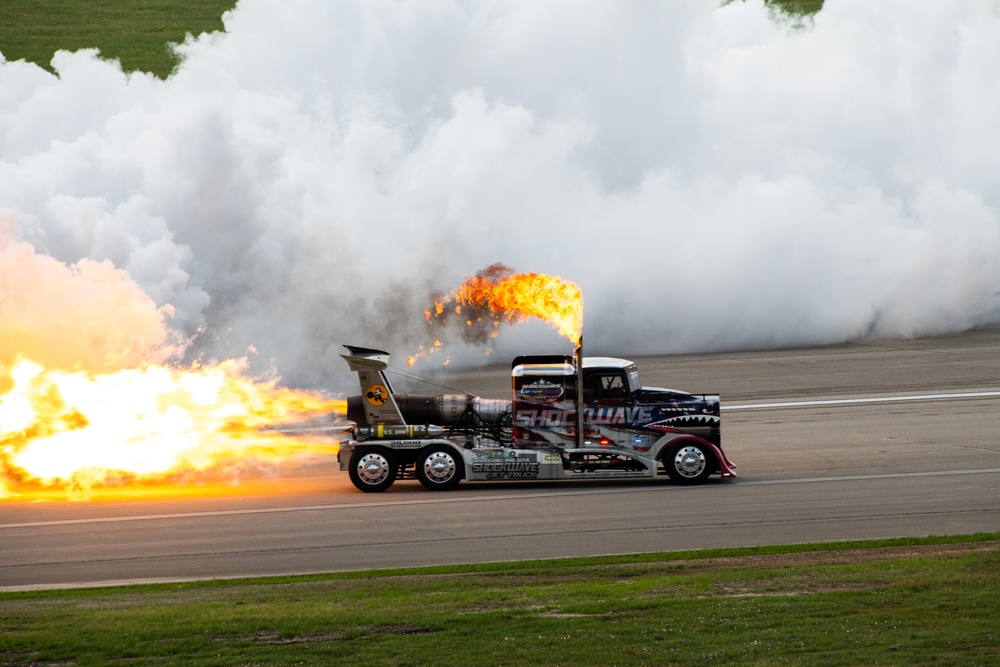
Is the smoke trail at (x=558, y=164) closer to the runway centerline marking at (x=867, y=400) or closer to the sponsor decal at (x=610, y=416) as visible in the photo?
the runway centerline marking at (x=867, y=400)

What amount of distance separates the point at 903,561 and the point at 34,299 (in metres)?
17.3

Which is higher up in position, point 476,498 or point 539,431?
point 539,431

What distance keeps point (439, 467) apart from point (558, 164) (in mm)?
27649

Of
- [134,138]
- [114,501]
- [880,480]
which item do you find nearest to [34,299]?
[114,501]

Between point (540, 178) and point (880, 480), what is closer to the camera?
point (880, 480)

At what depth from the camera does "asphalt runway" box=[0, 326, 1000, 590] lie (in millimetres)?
16734

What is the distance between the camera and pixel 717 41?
52.2 metres

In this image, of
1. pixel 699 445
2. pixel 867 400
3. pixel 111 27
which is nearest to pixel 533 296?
pixel 699 445

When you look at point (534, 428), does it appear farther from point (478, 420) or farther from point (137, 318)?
point (137, 318)

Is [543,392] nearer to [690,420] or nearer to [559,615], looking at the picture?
[690,420]

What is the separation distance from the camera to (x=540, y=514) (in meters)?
19.3

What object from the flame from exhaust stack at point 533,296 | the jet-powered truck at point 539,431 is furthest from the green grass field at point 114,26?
the jet-powered truck at point 539,431

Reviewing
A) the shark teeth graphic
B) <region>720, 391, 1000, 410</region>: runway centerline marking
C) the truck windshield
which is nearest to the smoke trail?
<region>720, 391, 1000, 410</region>: runway centerline marking

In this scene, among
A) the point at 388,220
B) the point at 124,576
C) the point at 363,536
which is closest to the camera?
the point at 124,576
